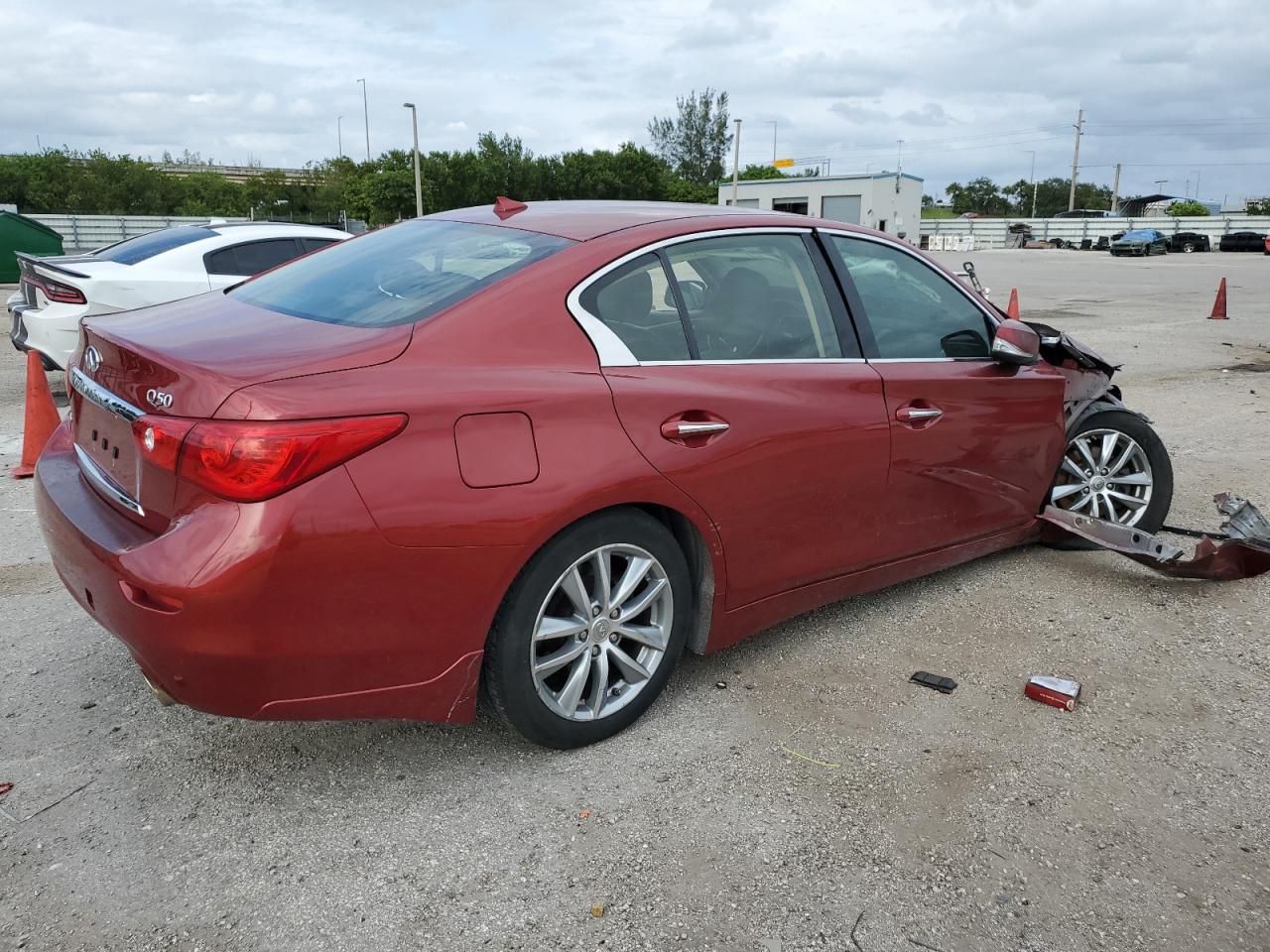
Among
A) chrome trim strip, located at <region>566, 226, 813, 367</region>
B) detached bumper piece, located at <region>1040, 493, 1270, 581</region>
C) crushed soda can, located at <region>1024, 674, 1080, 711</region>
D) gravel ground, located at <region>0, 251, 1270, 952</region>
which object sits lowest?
gravel ground, located at <region>0, 251, 1270, 952</region>

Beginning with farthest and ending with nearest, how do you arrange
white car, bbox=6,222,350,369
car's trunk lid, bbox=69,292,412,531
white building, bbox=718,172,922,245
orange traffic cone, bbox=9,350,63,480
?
1. white building, bbox=718,172,922,245
2. white car, bbox=6,222,350,369
3. orange traffic cone, bbox=9,350,63,480
4. car's trunk lid, bbox=69,292,412,531

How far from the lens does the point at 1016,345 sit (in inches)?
155

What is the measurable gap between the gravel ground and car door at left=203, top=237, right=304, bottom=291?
4.89 m

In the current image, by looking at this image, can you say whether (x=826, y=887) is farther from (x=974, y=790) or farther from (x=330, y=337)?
(x=330, y=337)

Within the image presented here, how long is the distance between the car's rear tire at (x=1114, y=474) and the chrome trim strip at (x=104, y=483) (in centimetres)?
374

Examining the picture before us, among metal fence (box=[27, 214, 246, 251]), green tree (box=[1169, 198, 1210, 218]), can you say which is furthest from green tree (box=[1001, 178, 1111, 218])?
metal fence (box=[27, 214, 246, 251])

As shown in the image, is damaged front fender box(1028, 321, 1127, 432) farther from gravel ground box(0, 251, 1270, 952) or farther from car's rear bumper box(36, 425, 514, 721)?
car's rear bumper box(36, 425, 514, 721)

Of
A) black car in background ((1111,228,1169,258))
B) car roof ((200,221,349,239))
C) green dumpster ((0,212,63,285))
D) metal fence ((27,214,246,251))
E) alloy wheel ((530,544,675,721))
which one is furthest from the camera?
black car in background ((1111,228,1169,258))

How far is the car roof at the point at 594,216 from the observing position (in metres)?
3.25

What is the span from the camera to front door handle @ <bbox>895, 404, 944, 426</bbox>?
363 cm

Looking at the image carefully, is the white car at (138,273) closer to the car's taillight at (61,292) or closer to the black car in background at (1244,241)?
the car's taillight at (61,292)

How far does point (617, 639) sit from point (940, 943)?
3.94 ft

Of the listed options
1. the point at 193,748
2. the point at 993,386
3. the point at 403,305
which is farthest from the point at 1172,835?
the point at 193,748

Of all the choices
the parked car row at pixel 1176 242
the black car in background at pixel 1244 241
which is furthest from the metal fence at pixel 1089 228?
the black car in background at pixel 1244 241
